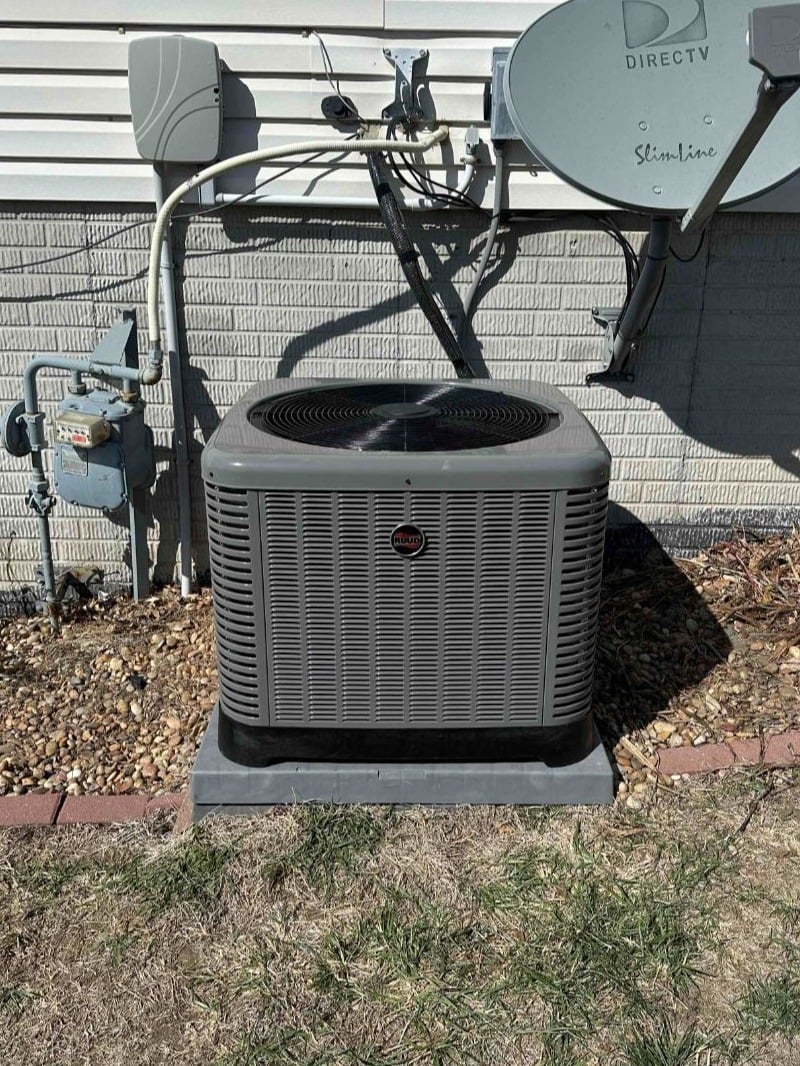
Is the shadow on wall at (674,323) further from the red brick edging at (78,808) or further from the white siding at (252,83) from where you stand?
the red brick edging at (78,808)

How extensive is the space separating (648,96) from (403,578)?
169 centimetres

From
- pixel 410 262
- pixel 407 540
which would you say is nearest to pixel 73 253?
pixel 410 262

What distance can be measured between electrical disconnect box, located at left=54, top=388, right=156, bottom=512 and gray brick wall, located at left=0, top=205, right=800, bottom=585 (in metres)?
0.28

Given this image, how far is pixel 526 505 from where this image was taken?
2275 millimetres

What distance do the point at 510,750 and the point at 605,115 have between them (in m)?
1.90

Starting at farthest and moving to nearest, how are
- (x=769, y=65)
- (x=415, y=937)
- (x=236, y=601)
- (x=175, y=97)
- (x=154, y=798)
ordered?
1. (x=175, y=97)
2. (x=154, y=798)
3. (x=236, y=601)
4. (x=415, y=937)
5. (x=769, y=65)

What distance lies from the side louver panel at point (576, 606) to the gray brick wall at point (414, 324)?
4.73 feet

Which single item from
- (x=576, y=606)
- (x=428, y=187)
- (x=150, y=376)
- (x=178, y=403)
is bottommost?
(x=576, y=606)

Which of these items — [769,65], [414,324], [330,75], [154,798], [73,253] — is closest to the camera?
[769,65]

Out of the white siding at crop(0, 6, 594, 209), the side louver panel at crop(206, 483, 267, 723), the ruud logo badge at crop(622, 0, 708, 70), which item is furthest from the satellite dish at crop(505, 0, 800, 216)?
the side louver panel at crop(206, 483, 267, 723)

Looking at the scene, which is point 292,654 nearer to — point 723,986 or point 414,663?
point 414,663

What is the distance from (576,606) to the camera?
7.86 feet

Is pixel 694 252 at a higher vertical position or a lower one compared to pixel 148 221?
lower

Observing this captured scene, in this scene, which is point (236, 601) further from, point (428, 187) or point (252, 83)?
point (252, 83)
